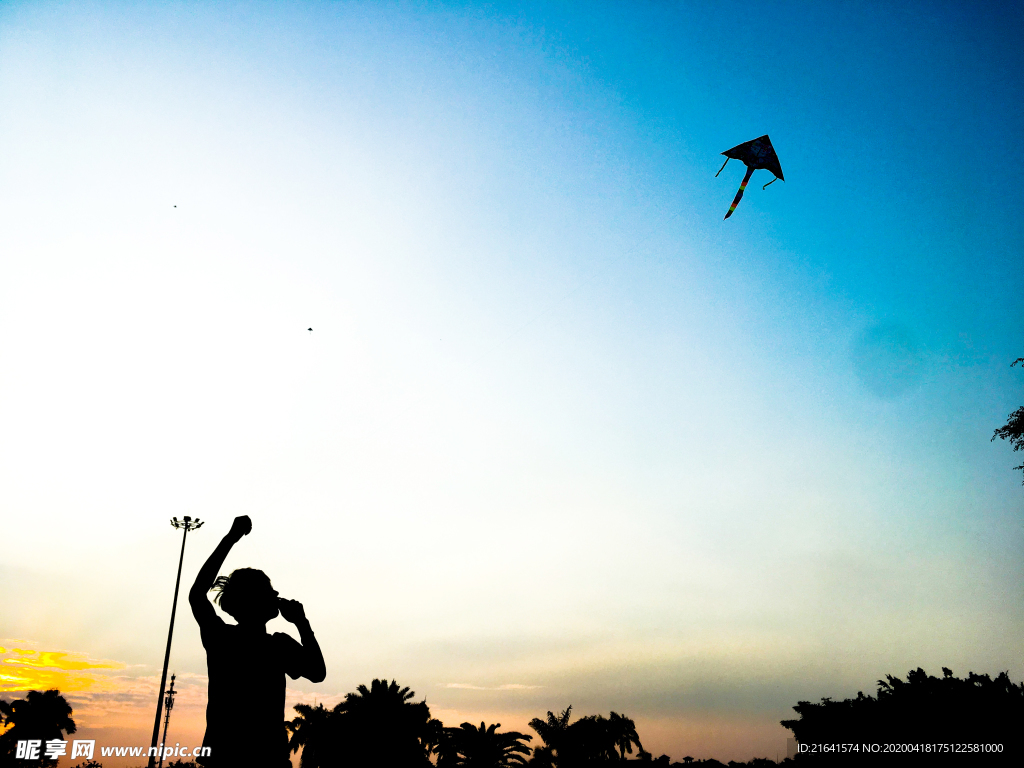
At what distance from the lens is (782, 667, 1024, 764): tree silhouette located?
2584 cm

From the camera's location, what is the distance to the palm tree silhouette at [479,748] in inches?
1519

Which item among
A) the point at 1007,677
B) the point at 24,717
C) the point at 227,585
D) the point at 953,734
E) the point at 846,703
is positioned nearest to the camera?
the point at 227,585

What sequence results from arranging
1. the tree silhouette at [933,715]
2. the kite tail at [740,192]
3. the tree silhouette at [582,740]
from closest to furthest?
the kite tail at [740,192] < the tree silhouette at [933,715] < the tree silhouette at [582,740]

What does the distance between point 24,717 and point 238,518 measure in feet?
223

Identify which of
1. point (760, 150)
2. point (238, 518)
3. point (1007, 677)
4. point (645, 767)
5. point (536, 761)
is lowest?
point (645, 767)

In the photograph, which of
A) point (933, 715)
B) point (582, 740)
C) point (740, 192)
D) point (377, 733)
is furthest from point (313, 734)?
point (740, 192)

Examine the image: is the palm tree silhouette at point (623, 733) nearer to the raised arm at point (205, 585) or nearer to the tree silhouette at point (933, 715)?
the tree silhouette at point (933, 715)

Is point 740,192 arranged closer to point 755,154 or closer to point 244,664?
point 755,154

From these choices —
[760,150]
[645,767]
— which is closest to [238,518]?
[760,150]

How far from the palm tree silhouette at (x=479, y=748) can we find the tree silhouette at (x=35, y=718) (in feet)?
114

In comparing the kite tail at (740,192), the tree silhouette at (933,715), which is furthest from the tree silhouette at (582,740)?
the kite tail at (740,192)

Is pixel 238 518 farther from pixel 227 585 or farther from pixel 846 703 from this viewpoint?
pixel 846 703

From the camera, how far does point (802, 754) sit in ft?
131

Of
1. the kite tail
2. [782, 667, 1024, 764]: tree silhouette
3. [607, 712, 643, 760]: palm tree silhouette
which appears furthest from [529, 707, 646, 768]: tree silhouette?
the kite tail
